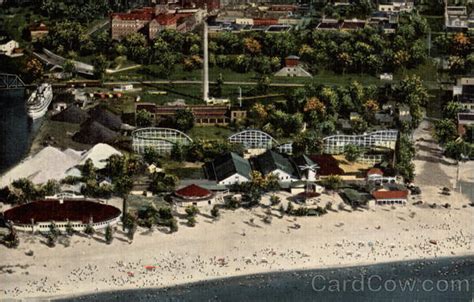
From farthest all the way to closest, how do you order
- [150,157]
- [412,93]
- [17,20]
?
[17,20] < [412,93] < [150,157]

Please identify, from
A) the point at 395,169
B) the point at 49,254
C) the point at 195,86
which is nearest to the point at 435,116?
the point at 395,169

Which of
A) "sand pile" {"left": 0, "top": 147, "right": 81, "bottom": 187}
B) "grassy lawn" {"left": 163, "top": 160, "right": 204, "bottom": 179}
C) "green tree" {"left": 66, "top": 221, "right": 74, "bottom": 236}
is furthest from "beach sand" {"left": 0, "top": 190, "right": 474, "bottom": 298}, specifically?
"sand pile" {"left": 0, "top": 147, "right": 81, "bottom": 187}

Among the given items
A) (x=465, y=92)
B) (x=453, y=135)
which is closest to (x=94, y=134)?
(x=453, y=135)

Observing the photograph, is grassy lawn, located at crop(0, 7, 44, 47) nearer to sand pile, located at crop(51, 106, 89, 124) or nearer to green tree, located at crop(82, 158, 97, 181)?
sand pile, located at crop(51, 106, 89, 124)

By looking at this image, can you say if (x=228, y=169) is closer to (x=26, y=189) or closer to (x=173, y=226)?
(x=173, y=226)

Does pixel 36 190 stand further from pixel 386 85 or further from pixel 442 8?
pixel 442 8

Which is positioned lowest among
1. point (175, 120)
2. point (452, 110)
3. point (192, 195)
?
point (192, 195)

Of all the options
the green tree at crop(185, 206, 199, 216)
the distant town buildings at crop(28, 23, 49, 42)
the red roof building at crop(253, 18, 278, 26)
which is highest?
the red roof building at crop(253, 18, 278, 26)
